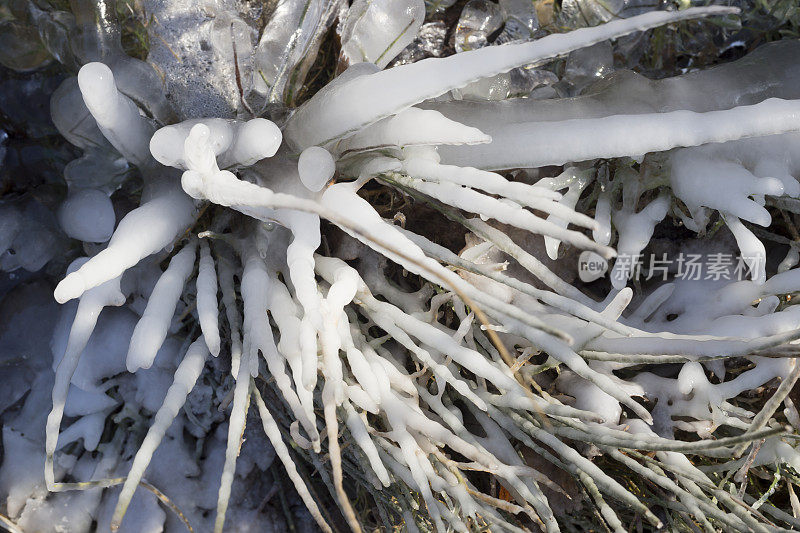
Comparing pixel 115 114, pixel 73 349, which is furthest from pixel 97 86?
pixel 73 349

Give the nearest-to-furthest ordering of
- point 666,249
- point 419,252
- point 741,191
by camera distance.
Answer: point 419,252, point 741,191, point 666,249

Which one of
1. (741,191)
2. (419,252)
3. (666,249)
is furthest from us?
(666,249)

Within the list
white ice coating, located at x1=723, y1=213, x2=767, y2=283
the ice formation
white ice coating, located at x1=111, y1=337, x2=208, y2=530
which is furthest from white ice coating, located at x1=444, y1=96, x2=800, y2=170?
white ice coating, located at x1=111, y1=337, x2=208, y2=530

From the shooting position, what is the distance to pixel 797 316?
0.70 metres

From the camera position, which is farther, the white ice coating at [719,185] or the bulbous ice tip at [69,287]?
the white ice coating at [719,185]

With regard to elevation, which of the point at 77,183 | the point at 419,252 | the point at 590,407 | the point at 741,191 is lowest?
the point at 590,407

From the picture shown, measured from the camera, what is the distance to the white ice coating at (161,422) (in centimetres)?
62

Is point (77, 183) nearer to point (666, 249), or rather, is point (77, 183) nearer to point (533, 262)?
point (533, 262)

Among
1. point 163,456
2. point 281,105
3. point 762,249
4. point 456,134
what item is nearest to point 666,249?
point 762,249

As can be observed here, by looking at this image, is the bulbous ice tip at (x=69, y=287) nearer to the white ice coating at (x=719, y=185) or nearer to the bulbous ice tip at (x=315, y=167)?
the bulbous ice tip at (x=315, y=167)

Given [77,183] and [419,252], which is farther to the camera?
[77,183]

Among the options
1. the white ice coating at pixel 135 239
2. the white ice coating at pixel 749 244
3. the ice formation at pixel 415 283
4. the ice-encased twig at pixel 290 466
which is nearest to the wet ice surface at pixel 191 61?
the ice formation at pixel 415 283

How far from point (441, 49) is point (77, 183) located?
492mm

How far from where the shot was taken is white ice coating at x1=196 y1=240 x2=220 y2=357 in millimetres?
651
